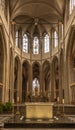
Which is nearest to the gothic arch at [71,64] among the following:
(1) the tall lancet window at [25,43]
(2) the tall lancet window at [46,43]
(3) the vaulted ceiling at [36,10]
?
(3) the vaulted ceiling at [36,10]

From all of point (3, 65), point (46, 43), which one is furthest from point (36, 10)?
point (3, 65)

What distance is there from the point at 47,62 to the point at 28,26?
6.82 meters

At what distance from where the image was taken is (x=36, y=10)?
38.2m

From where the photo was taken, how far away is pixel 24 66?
46750 mm

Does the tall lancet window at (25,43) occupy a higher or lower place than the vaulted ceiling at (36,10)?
lower

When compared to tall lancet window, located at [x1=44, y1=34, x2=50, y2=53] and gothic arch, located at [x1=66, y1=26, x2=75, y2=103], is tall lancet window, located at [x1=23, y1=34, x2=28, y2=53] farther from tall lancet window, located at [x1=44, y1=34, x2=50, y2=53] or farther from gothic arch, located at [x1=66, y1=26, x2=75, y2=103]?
gothic arch, located at [x1=66, y1=26, x2=75, y2=103]

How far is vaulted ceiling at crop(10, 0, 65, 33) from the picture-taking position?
3420cm

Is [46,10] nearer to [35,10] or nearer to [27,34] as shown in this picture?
[35,10]

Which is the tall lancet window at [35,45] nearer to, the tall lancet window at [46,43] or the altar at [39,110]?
the tall lancet window at [46,43]

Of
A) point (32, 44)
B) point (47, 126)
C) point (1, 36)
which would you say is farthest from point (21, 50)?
point (47, 126)

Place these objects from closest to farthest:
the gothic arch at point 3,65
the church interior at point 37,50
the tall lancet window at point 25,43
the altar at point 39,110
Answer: the altar at point 39,110 → the church interior at point 37,50 → the gothic arch at point 3,65 → the tall lancet window at point 25,43

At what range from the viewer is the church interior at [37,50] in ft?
95.0

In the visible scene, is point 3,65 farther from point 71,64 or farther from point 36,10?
point 36,10

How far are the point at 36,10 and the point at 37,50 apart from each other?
34.5ft
